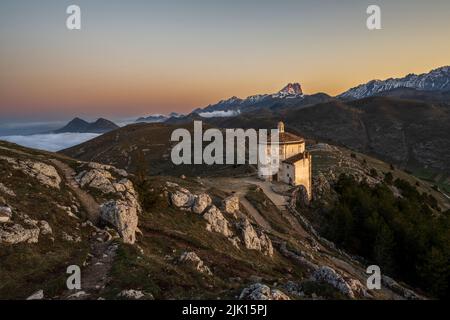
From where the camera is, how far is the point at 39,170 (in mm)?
35469

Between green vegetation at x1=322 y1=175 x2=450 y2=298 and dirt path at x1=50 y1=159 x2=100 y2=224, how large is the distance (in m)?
37.6

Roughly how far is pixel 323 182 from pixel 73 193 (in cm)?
5750

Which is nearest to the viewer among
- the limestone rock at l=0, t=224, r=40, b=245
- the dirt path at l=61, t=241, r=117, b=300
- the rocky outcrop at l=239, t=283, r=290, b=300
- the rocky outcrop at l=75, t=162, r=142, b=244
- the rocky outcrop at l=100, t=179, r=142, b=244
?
the rocky outcrop at l=239, t=283, r=290, b=300

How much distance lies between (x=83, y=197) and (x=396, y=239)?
43.3 m

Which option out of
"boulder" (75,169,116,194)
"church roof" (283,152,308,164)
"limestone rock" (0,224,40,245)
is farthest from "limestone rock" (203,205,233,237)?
"church roof" (283,152,308,164)

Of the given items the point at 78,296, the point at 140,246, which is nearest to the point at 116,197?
the point at 140,246

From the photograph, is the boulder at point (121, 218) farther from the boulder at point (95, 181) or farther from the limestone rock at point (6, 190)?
the limestone rock at point (6, 190)

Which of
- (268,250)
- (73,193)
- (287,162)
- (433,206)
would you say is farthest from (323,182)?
(73,193)

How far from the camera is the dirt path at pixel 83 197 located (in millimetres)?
32344

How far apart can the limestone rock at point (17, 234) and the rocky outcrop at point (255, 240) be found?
860 inches

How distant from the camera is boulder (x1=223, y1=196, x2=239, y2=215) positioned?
47816mm

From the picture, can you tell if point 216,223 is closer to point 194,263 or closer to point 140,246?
point 140,246

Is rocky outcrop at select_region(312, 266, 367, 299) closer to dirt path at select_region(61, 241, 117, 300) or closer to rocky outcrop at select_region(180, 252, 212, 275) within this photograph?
rocky outcrop at select_region(180, 252, 212, 275)
